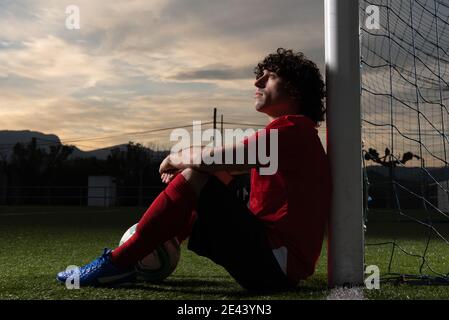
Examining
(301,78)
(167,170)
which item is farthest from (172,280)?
(301,78)

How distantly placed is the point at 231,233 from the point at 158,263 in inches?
23.6

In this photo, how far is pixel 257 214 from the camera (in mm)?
2098

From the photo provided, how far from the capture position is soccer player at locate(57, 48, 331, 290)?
1.96m

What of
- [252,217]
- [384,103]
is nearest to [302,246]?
[252,217]

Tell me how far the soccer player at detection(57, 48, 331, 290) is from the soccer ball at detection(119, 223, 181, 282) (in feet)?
0.79

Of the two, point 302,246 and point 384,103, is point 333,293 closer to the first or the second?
point 302,246

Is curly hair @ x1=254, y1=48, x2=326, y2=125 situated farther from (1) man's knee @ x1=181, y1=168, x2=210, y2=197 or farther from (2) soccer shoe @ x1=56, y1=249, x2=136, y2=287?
(2) soccer shoe @ x1=56, y1=249, x2=136, y2=287

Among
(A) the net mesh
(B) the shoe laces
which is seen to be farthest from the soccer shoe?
(A) the net mesh

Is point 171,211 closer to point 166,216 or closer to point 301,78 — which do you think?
point 166,216

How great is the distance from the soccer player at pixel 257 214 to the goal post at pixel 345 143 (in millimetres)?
90

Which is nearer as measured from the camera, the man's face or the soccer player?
the soccer player
